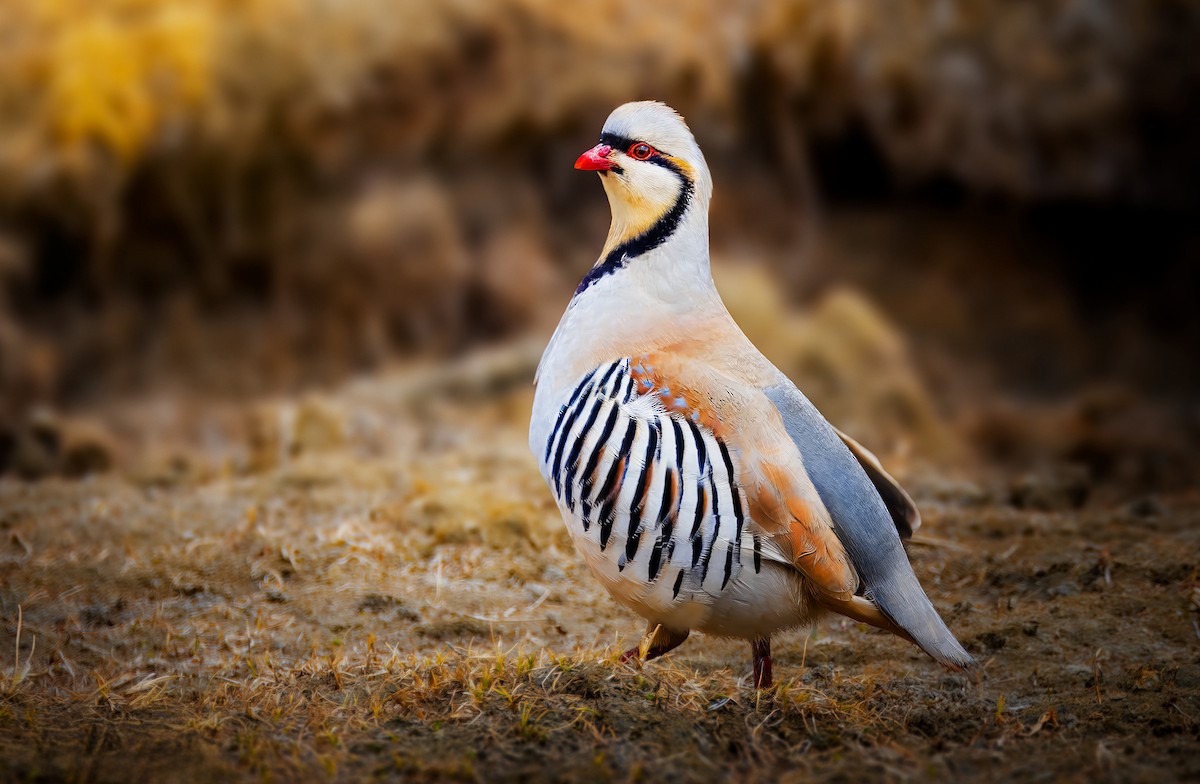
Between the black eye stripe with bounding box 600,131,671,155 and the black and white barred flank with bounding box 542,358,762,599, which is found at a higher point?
the black eye stripe with bounding box 600,131,671,155

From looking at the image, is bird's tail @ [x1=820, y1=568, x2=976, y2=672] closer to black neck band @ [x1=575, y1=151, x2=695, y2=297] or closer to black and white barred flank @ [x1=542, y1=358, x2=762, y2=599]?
black and white barred flank @ [x1=542, y1=358, x2=762, y2=599]

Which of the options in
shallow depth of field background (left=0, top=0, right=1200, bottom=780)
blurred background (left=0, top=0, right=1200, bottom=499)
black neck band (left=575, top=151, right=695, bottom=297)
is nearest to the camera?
black neck band (left=575, top=151, right=695, bottom=297)

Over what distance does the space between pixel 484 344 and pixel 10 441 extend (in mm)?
3325

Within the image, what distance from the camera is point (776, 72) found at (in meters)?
9.27

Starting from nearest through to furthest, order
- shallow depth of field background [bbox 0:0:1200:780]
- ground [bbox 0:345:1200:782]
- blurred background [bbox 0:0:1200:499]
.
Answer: ground [bbox 0:345:1200:782]
shallow depth of field background [bbox 0:0:1200:780]
blurred background [bbox 0:0:1200:499]

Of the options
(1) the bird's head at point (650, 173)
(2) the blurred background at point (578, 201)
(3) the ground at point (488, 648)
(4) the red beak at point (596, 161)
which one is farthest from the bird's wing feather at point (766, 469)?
(2) the blurred background at point (578, 201)

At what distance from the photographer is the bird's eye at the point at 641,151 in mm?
3588

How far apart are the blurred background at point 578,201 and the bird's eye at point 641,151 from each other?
183 inches

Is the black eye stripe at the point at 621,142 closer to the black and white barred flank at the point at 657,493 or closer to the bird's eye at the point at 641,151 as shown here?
the bird's eye at the point at 641,151

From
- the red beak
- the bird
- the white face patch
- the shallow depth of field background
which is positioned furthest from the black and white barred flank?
the shallow depth of field background

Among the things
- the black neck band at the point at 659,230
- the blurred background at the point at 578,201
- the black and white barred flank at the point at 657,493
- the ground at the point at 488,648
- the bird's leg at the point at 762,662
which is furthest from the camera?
the blurred background at the point at 578,201

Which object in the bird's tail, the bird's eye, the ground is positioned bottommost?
the ground

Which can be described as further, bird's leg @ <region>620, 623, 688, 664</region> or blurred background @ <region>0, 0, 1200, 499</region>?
blurred background @ <region>0, 0, 1200, 499</region>

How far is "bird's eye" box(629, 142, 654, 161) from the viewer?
359 centimetres
